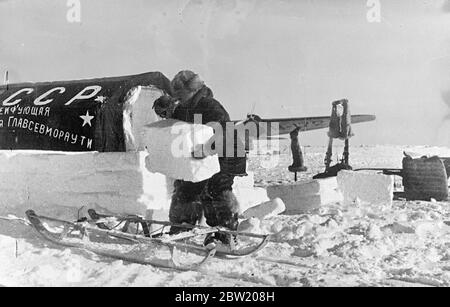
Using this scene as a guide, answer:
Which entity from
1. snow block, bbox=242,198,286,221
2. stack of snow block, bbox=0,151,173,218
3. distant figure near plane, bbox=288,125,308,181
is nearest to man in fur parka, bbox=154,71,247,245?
stack of snow block, bbox=0,151,173,218

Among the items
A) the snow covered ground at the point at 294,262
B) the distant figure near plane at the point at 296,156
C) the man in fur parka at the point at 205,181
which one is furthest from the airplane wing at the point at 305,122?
the man in fur parka at the point at 205,181

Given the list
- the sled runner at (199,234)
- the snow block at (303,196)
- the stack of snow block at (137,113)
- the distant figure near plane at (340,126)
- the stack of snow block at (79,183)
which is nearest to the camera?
the sled runner at (199,234)

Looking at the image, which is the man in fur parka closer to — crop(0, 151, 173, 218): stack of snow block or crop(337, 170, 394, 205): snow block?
crop(0, 151, 173, 218): stack of snow block

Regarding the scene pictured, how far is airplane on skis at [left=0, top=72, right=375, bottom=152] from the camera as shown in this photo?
505cm

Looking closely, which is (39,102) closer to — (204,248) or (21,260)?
(21,260)

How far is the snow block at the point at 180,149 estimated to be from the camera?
3.60 metres

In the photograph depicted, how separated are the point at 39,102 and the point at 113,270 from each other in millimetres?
3954

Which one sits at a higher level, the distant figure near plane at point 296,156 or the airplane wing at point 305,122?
the airplane wing at point 305,122

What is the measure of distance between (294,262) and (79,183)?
9.17ft

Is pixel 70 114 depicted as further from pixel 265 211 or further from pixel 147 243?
pixel 265 211

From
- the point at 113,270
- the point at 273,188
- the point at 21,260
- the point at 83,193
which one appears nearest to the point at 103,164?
the point at 83,193

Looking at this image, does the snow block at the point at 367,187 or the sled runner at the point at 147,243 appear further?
the snow block at the point at 367,187

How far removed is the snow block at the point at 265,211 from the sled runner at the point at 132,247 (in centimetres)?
207

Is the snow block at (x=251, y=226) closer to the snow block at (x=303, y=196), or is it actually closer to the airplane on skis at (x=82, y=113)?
the airplane on skis at (x=82, y=113)
